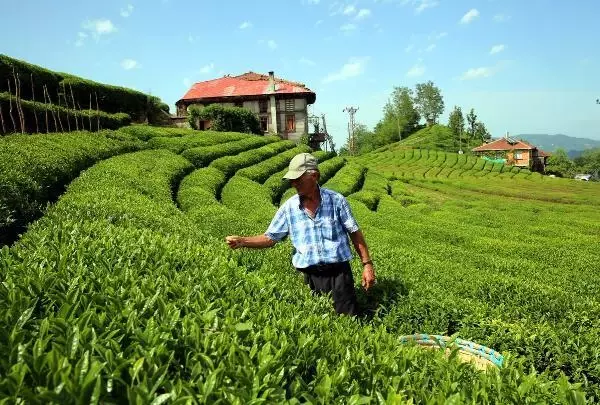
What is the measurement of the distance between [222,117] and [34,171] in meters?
36.1

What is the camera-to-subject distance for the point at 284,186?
25.7m

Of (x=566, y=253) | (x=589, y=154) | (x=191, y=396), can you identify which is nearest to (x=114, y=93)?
(x=566, y=253)

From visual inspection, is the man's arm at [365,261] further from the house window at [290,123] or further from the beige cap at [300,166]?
the house window at [290,123]

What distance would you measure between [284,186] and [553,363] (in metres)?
20.6

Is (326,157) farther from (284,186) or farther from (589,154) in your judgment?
(589,154)

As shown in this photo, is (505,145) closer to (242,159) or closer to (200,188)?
(242,159)

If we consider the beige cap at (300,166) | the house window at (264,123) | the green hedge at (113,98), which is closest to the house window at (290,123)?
the house window at (264,123)

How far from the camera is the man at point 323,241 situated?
4961 millimetres

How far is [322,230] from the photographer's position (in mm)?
4977

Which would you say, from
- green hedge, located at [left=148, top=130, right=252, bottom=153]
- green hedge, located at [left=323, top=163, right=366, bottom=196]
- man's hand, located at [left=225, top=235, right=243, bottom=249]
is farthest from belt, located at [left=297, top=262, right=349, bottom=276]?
green hedge, located at [left=148, top=130, right=252, bottom=153]

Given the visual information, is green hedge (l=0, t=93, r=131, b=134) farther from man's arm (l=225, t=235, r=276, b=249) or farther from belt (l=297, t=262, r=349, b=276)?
belt (l=297, t=262, r=349, b=276)

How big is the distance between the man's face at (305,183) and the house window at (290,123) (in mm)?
48690

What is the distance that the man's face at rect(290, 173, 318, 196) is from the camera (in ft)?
15.8

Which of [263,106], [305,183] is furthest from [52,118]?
[263,106]
